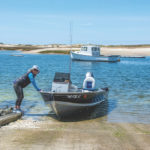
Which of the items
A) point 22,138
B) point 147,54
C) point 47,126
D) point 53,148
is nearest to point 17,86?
point 47,126

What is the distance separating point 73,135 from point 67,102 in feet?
7.80

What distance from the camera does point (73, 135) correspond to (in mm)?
9523

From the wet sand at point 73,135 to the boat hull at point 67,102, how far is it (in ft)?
1.80

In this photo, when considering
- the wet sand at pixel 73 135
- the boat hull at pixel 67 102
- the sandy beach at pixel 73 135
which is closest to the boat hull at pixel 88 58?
the boat hull at pixel 67 102

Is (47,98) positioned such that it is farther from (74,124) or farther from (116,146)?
(116,146)

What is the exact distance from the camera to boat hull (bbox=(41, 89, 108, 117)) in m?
11.5

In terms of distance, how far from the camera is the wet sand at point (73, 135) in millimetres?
8352

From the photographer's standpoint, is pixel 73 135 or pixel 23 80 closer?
pixel 73 135

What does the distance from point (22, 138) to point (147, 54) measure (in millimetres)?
115022

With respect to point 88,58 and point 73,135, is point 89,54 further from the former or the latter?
point 73,135

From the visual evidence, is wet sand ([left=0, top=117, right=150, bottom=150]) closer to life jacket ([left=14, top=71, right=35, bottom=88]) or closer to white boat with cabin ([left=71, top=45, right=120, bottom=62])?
life jacket ([left=14, top=71, right=35, bottom=88])

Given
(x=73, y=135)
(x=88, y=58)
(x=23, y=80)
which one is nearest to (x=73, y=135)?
(x=73, y=135)

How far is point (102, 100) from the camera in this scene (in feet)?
51.2

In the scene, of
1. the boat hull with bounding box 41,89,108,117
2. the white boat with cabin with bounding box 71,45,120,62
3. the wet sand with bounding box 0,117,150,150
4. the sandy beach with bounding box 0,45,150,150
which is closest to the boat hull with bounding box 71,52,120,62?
the white boat with cabin with bounding box 71,45,120,62
